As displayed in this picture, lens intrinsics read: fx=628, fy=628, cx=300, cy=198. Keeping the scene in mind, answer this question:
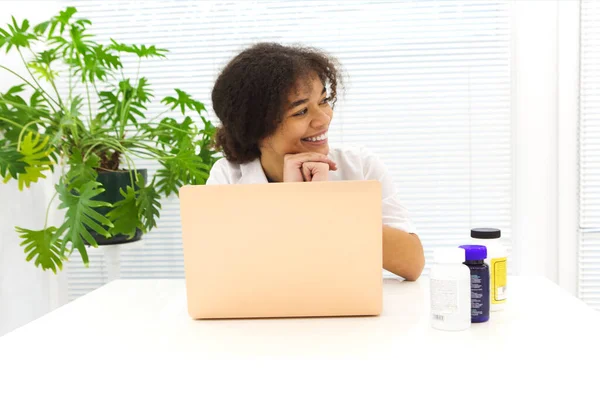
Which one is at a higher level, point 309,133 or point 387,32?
point 387,32

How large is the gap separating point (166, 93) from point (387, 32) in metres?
1.07

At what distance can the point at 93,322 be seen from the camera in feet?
4.33

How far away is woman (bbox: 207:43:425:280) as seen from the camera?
1736mm

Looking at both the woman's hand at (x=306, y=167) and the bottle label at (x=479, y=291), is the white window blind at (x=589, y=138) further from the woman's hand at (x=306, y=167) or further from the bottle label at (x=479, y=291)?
the bottle label at (x=479, y=291)

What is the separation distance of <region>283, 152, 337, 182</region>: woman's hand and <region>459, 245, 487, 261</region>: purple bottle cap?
2.05 ft

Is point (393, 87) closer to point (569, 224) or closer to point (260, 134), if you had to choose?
point (569, 224)

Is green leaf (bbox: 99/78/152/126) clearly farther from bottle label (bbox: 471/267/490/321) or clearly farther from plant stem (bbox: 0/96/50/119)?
bottle label (bbox: 471/267/490/321)

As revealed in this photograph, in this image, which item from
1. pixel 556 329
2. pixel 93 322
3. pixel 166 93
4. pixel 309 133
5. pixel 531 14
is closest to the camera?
pixel 556 329

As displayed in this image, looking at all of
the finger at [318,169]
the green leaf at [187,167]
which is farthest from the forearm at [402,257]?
the green leaf at [187,167]

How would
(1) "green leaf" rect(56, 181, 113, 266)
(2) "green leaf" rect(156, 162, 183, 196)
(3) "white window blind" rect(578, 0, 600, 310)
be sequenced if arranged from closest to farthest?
1. (1) "green leaf" rect(56, 181, 113, 266)
2. (2) "green leaf" rect(156, 162, 183, 196)
3. (3) "white window blind" rect(578, 0, 600, 310)

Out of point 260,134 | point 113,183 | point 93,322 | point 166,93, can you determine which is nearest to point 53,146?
point 113,183

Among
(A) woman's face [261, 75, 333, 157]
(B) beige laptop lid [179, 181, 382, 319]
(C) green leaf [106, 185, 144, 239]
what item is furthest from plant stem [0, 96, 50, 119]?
(B) beige laptop lid [179, 181, 382, 319]

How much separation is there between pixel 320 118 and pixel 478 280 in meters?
0.76

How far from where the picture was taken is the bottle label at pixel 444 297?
3.68 feet
